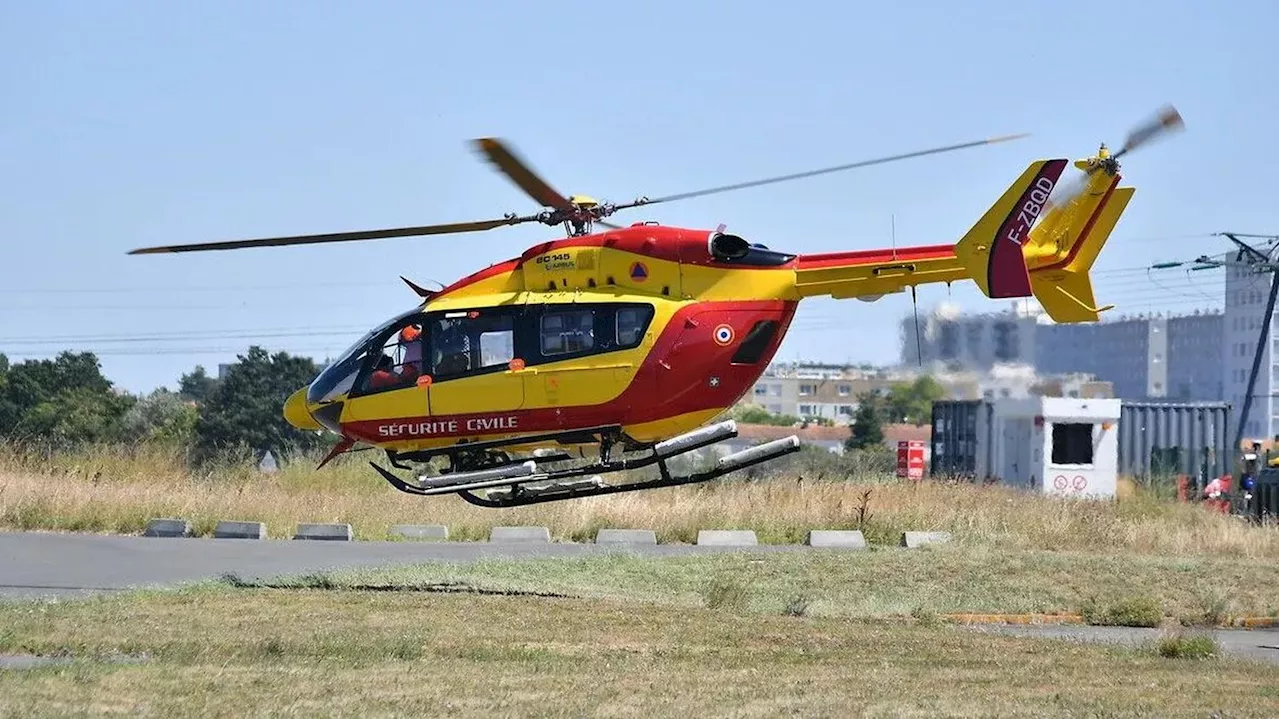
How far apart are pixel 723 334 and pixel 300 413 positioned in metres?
5.90

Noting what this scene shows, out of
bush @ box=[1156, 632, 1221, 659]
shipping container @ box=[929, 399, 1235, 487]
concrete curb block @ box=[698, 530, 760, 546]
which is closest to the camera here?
bush @ box=[1156, 632, 1221, 659]

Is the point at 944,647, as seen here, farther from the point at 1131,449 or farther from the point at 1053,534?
the point at 1131,449

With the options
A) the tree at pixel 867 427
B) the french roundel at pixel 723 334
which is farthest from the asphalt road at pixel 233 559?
the tree at pixel 867 427

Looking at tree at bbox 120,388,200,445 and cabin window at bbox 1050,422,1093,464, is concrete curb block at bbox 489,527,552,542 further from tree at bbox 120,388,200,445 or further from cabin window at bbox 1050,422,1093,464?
tree at bbox 120,388,200,445

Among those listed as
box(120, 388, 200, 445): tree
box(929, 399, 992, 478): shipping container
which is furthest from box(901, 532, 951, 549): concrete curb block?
box(120, 388, 200, 445): tree

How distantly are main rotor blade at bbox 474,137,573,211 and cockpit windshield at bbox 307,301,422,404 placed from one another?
2239 millimetres

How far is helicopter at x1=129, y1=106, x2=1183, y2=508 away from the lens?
18.8 m

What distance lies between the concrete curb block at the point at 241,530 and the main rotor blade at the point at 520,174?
10269mm

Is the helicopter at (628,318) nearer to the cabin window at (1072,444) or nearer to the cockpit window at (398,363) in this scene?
the cockpit window at (398,363)

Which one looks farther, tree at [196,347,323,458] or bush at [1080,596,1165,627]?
tree at [196,347,323,458]

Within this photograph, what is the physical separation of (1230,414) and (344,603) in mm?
38327

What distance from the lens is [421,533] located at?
2775 cm

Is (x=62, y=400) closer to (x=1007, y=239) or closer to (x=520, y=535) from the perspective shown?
(x=520, y=535)

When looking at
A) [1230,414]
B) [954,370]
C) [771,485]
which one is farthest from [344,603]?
[1230,414]
